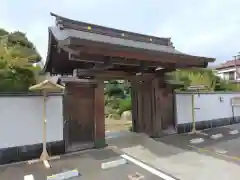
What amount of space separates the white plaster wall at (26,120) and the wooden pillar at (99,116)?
99cm

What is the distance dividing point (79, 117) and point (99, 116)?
1.87 feet

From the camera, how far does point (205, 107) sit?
27.8 ft

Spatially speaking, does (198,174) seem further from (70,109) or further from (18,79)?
(18,79)

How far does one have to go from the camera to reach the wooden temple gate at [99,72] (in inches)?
187

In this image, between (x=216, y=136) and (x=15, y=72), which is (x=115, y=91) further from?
(x=216, y=136)

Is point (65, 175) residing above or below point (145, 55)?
below

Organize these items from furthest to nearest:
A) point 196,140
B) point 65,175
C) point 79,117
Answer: point 196,140
point 79,117
point 65,175

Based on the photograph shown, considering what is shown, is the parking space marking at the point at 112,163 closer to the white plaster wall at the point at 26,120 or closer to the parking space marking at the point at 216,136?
the white plaster wall at the point at 26,120

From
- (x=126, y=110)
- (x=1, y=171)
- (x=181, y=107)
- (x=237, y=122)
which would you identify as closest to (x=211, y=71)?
(x=237, y=122)

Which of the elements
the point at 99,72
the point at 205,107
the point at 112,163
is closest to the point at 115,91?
the point at 205,107

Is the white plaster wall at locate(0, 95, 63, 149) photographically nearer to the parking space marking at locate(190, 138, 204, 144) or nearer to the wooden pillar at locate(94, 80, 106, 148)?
the wooden pillar at locate(94, 80, 106, 148)

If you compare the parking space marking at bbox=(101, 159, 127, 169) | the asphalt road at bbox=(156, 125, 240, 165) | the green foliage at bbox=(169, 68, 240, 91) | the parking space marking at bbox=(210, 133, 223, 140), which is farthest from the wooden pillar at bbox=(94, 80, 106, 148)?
the green foliage at bbox=(169, 68, 240, 91)

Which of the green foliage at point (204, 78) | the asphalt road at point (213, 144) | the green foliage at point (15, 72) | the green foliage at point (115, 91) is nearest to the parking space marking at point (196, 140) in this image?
the asphalt road at point (213, 144)

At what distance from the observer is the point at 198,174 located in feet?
12.0
